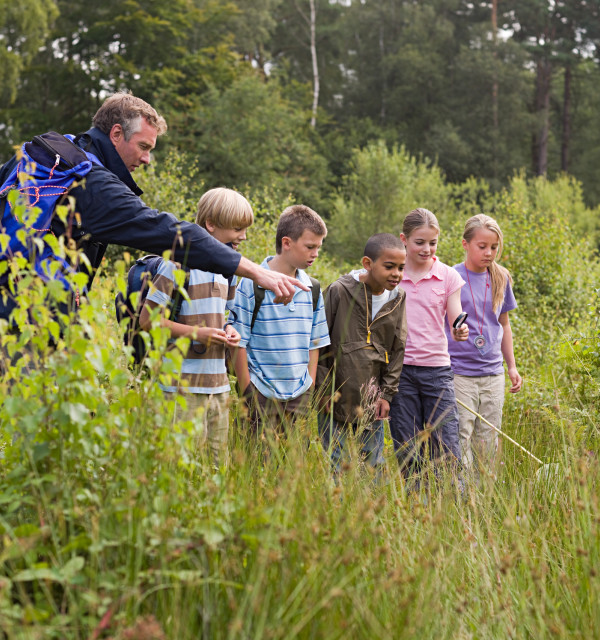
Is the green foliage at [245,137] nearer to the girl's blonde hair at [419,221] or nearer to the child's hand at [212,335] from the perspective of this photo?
the girl's blonde hair at [419,221]

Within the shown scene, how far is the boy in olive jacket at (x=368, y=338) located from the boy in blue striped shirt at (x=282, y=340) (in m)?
0.24

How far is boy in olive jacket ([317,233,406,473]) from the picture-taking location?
4.54 meters

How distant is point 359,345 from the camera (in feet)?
15.2

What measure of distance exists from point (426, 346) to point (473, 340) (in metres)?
0.57

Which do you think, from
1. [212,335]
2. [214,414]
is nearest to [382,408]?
[214,414]

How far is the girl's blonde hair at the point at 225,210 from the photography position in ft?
Result: 13.3

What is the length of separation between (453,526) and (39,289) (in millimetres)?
2140

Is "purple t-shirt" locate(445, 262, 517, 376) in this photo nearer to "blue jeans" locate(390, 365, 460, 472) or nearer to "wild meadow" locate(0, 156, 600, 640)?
"blue jeans" locate(390, 365, 460, 472)

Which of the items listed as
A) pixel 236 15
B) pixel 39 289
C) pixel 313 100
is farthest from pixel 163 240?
pixel 313 100

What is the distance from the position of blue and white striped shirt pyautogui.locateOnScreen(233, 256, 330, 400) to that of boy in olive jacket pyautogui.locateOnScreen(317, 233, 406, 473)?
242mm

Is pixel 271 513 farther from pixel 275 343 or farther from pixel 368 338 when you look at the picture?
pixel 368 338

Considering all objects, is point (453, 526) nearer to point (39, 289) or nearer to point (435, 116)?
point (39, 289)

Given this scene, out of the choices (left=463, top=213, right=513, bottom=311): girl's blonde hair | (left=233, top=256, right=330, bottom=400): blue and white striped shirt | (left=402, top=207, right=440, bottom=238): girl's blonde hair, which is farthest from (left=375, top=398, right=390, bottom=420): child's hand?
(left=463, top=213, right=513, bottom=311): girl's blonde hair

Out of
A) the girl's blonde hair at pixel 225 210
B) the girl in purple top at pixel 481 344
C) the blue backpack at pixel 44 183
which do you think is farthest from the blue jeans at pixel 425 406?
the blue backpack at pixel 44 183
